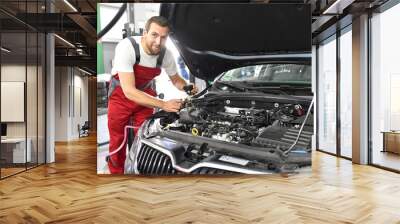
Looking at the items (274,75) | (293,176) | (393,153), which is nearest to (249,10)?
(274,75)

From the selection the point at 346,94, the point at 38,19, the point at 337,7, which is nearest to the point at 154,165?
the point at 38,19

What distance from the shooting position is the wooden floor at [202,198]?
3.98m

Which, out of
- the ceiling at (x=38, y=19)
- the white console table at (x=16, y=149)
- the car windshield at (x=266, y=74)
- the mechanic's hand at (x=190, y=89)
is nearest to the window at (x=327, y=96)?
the car windshield at (x=266, y=74)

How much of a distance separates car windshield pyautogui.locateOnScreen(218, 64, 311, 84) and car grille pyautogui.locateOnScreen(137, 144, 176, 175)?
1.63 m

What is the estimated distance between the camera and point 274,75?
6207 millimetres

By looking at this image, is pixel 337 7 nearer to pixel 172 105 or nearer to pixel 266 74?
pixel 266 74

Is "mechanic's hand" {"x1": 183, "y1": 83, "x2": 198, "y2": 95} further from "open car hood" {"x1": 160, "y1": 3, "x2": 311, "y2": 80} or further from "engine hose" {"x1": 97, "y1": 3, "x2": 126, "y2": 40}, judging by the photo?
"engine hose" {"x1": 97, "y1": 3, "x2": 126, "y2": 40}

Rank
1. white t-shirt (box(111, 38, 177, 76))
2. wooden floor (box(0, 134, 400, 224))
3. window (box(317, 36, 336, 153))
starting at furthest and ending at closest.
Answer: window (box(317, 36, 336, 153)) → white t-shirt (box(111, 38, 177, 76)) → wooden floor (box(0, 134, 400, 224))

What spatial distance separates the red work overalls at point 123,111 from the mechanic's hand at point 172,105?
0.76 ft

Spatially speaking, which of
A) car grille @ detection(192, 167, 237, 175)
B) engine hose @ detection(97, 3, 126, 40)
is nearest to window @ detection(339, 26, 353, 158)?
car grille @ detection(192, 167, 237, 175)

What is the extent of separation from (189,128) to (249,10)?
2.20 metres

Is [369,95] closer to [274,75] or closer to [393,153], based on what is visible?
[393,153]

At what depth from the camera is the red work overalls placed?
623cm

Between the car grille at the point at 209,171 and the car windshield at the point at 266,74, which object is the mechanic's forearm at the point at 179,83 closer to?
the car windshield at the point at 266,74
